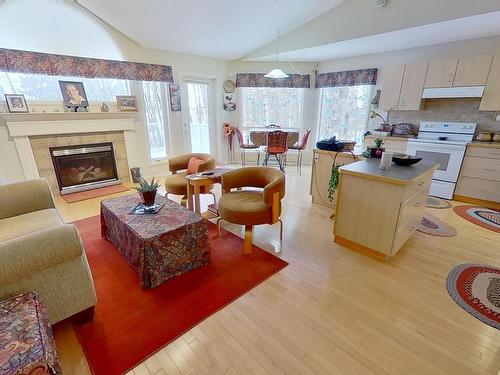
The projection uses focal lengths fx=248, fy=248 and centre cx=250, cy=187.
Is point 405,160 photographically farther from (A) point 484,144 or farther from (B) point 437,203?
(A) point 484,144

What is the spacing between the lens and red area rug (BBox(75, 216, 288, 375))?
4.74ft

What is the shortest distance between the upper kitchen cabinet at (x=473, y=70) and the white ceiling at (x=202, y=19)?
1998 mm

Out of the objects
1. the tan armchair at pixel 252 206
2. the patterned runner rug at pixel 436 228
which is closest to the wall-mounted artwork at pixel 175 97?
the tan armchair at pixel 252 206

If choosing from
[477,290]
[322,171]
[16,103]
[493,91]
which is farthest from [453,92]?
[16,103]

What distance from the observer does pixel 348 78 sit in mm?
4961

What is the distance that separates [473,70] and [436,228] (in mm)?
2396

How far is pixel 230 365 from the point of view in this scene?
1.36m

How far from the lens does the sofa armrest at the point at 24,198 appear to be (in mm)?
2184

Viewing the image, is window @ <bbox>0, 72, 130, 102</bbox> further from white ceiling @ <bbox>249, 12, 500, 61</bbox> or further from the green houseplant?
the green houseplant

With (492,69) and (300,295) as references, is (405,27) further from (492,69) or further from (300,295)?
(300,295)

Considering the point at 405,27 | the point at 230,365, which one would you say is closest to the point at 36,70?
the point at 230,365

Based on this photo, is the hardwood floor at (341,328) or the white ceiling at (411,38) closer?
the hardwood floor at (341,328)

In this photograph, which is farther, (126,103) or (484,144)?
(126,103)

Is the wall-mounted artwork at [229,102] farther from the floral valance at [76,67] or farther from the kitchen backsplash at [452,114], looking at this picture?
the kitchen backsplash at [452,114]
